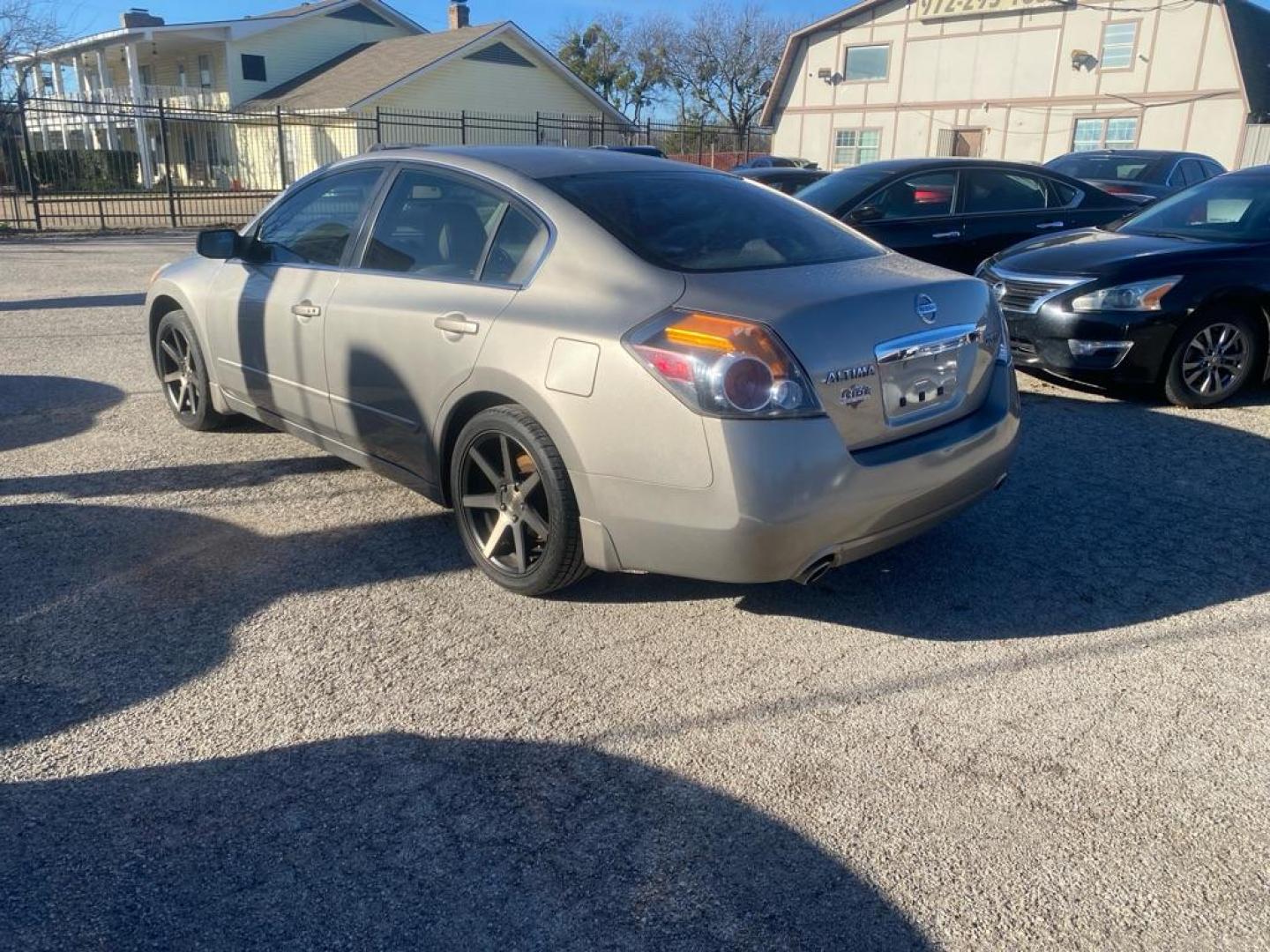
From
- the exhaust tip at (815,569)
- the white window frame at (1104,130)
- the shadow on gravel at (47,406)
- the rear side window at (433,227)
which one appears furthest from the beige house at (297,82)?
the exhaust tip at (815,569)

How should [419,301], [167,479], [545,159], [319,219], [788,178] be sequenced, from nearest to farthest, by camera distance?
1. [419,301]
2. [545,159]
3. [319,219]
4. [167,479]
5. [788,178]

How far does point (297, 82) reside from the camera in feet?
119

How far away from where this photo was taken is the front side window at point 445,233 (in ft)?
12.2

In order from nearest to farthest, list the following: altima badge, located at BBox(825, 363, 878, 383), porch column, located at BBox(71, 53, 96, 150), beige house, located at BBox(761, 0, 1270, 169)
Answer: altima badge, located at BBox(825, 363, 878, 383) < beige house, located at BBox(761, 0, 1270, 169) < porch column, located at BBox(71, 53, 96, 150)

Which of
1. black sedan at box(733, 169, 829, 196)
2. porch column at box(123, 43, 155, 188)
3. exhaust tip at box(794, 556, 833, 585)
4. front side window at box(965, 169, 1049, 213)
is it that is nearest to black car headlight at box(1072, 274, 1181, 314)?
front side window at box(965, 169, 1049, 213)

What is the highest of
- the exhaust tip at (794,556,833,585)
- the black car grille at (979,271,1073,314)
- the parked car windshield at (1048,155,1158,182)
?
the parked car windshield at (1048,155,1158,182)

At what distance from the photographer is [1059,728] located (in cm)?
295

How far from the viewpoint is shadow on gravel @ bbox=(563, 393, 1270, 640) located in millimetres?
3666

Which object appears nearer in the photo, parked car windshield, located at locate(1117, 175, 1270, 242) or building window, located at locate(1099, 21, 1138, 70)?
parked car windshield, located at locate(1117, 175, 1270, 242)

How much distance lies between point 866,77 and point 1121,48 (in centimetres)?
822

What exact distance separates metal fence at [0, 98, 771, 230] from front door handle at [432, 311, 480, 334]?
731 inches

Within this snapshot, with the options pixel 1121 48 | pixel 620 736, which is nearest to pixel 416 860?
pixel 620 736

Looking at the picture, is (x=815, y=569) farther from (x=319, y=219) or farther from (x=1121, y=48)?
(x=1121, y=48)

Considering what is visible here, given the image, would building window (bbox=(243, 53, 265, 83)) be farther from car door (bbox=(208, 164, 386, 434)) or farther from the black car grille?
the black car grille
